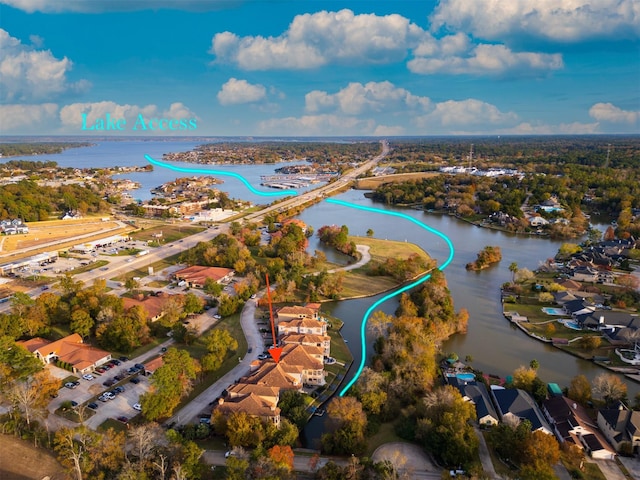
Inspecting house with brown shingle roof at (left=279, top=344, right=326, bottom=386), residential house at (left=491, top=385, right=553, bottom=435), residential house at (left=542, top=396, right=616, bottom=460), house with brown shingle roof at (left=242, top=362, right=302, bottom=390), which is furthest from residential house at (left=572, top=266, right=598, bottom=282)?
house with brown shingle roof at (left=242, top=362, right=302, bottom=390)

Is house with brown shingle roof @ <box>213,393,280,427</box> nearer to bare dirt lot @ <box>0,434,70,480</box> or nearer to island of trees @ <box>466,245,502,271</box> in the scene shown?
bare dirt lot @ <box>0,434,70,480</box>

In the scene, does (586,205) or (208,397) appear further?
(586,205)

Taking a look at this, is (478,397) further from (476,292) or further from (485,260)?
(485,260)

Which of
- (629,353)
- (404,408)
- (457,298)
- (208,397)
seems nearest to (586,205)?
(457,298)

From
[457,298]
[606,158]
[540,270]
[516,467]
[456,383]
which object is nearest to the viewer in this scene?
[516,467]

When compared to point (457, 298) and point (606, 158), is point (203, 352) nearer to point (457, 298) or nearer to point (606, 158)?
point (457, 298)

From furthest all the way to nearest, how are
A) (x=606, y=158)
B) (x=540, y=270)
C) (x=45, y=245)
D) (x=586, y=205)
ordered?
(x=606, y=158), (x=586, y=205), (x=45, y=245), (x=540, y=270)

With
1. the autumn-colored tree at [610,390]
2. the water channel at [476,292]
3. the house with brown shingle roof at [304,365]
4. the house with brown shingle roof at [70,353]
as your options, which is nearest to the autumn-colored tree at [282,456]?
the water channel at [476,292]
